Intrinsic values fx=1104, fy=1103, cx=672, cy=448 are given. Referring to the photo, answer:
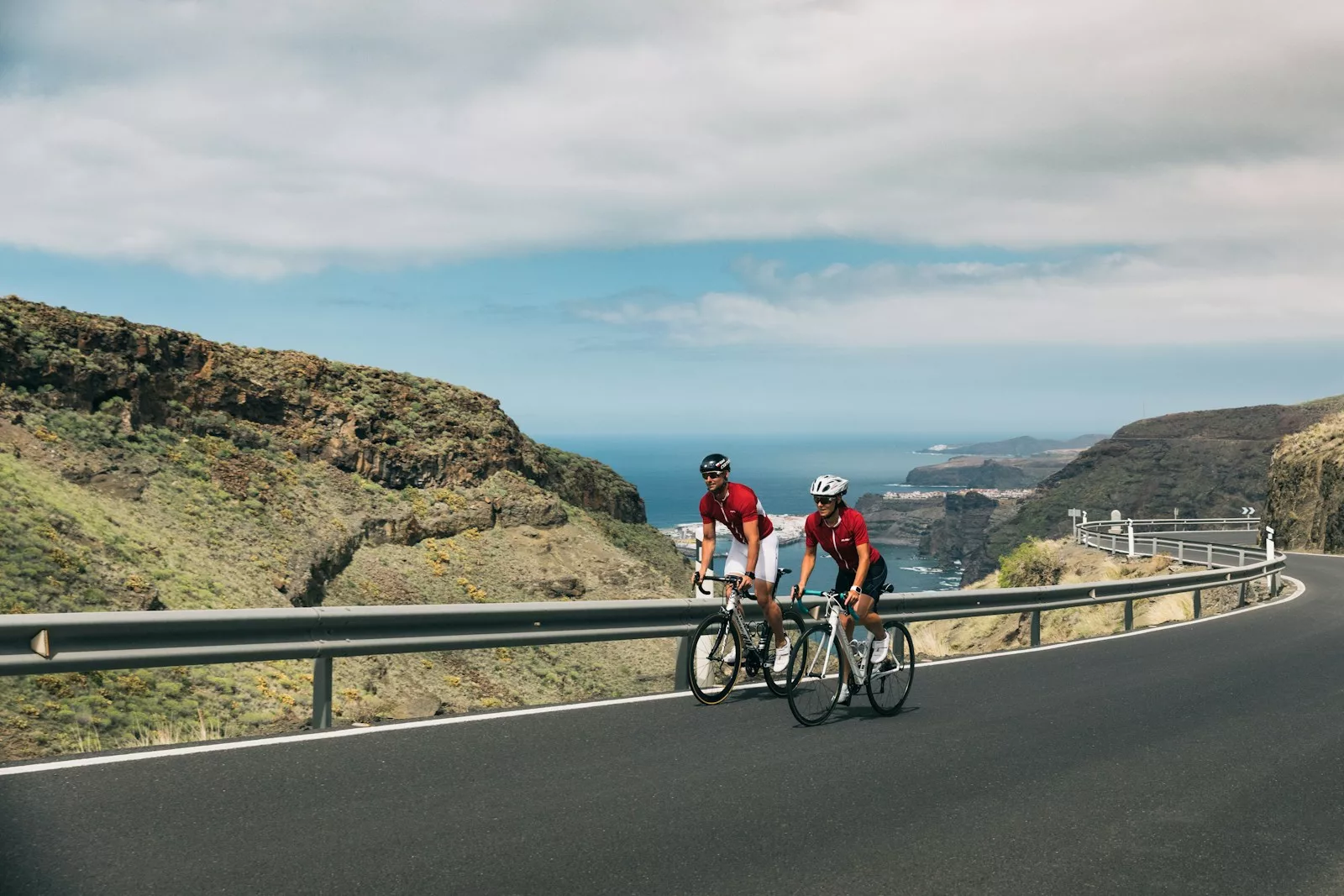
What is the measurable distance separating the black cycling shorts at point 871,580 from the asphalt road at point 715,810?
40.4 inches

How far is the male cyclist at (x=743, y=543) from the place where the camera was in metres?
9.07

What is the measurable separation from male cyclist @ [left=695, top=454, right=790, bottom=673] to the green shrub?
83.3 feet

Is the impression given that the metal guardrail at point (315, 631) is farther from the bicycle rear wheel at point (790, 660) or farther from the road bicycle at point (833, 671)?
the road bicycle at point (833, 671)

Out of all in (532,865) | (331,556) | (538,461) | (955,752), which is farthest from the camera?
(538,461)

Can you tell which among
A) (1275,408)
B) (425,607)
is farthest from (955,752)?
(1275,408)

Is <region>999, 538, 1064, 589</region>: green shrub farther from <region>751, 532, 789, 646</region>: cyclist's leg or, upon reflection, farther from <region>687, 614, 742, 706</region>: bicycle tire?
<region>687, 614, 742, 706</region>: bicycle tire

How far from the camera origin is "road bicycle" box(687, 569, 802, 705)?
355 inches

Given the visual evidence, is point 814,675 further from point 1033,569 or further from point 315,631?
point 1033,569

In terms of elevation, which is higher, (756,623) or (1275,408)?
(1275,408)

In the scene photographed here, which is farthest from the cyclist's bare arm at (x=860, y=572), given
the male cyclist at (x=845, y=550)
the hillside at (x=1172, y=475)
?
the hillside at (x=1172, y=475)

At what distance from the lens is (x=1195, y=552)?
108ft

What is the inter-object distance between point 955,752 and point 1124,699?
10.7ft

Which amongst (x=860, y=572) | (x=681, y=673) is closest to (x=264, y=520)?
(x=681, y=673)

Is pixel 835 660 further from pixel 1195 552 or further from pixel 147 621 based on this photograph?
pixel 1195 552
